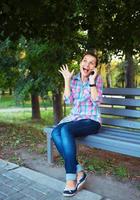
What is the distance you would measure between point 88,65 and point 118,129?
3.09 feet

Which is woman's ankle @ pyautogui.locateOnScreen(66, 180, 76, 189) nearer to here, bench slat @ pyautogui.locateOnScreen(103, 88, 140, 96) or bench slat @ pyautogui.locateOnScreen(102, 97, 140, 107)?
bench slat @ pyautogui.locateOnScreen(102, 97, 140, 107)

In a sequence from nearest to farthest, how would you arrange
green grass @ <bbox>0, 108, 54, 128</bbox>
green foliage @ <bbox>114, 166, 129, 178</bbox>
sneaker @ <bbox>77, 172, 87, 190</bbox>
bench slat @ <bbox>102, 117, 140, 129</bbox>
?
sneaker @ <bbox>77, 172, 87, 190</bbox>
green foliage @ <bbox>114, 166, 129, 178</bbox>
bench slat @ <bbox>102, 117, 140, 129</bbox>
green grass @ <bbox>0, 108, 54, 128</bbox>

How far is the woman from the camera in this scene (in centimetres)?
398

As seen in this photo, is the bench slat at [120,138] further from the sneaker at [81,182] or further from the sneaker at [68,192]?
the sneaker at [68,192]

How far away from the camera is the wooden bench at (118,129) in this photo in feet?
13.0

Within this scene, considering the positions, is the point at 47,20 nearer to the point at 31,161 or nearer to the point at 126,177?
the point at 31,161

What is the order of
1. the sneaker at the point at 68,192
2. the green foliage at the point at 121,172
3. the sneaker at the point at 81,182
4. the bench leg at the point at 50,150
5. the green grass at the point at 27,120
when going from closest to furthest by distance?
the sneaker at the point at 68,192, the sneaker at the point at 81,182, the green foliage at the point at 121,172, the bench leg at the point at 50,150, the green grass at the point at 27,120

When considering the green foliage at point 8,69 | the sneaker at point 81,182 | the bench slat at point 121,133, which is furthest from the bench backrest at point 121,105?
the green foliage at point 8,69

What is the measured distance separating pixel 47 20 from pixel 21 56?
11.1 ft

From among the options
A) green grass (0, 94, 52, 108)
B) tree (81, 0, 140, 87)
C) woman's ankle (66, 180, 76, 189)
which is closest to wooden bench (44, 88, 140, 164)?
woman's ankle (66, 180, 76, 189)

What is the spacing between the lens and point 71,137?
4.09 metres

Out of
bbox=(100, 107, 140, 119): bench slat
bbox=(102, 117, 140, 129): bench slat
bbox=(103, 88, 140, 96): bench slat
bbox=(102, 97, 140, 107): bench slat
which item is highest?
bbox=(103, 88, 140, 96): bench slat

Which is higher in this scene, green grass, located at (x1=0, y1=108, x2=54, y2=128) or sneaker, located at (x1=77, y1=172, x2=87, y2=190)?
sneaker, located at (x1=77, y1=172, x2=87, y2=190)

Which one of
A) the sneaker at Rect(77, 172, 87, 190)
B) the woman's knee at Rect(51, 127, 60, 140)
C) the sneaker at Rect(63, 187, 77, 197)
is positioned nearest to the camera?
the sneaker at Rect(63, 187, 77, 197)
